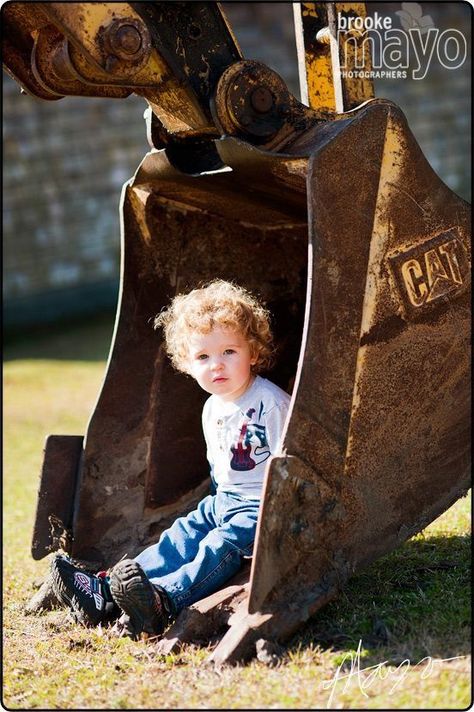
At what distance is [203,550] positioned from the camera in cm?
343

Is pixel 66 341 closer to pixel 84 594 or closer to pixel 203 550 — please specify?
pixel 84 594

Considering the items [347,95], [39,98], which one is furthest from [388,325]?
[39,98]

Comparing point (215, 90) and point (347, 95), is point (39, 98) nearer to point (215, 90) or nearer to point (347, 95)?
point (215, 90)

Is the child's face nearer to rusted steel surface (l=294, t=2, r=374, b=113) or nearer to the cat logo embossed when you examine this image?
the cat logo embossed

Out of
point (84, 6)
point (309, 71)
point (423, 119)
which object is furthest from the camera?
point (423, 119)

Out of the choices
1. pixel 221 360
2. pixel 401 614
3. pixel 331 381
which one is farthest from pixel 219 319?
pixel 401 614

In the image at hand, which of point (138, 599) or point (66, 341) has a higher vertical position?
point (66, 341)

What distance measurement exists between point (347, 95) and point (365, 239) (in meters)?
0.66

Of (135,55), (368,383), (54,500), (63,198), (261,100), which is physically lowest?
(54,500)

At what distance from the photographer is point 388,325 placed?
3326mm

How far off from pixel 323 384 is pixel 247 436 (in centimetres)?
58

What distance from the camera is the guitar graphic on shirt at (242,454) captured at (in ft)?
11.9

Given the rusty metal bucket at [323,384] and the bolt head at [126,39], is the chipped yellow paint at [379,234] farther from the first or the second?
the bolt head at [126,39]
